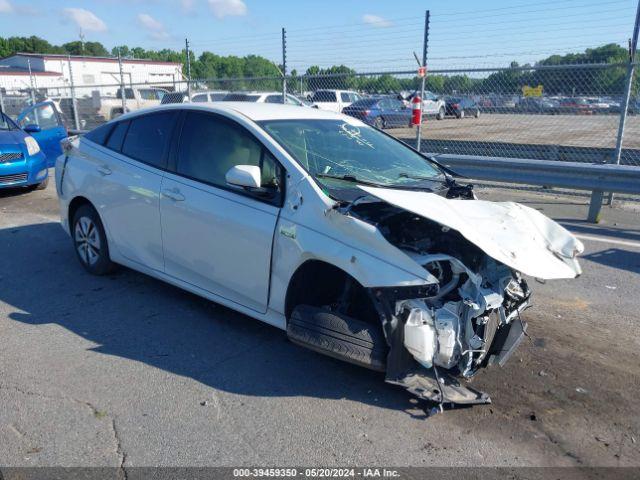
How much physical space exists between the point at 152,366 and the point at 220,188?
1.36m

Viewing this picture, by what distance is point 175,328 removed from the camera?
4.41 meters

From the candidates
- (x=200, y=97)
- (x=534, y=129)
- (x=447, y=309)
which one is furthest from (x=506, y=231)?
(x=200, y=97)

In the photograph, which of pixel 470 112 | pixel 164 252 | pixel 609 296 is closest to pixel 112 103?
pixel 470 112

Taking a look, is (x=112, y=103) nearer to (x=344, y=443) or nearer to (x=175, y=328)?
(x=175, y=328)

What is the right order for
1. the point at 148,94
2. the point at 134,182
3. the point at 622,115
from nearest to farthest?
the point at 134,182 < the point at 622,115 < the point at 148,94

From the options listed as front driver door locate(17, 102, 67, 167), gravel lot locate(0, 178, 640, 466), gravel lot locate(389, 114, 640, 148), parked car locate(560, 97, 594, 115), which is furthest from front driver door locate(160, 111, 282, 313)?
gravel lot locate(389, 114, 640, 148)

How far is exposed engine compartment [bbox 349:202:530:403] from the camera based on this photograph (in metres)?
3.24

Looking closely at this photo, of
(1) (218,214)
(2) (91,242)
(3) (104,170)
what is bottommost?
(2) (91,242)

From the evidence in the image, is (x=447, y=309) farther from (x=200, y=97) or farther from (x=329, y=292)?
(x=200, y=97)

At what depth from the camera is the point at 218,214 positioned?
13.4 ft

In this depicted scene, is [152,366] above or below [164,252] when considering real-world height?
below

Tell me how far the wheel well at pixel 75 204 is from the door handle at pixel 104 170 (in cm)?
40

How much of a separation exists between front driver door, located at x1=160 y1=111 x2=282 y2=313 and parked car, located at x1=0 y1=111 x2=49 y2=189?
6.22 m

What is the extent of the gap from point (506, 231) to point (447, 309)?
0.62m
